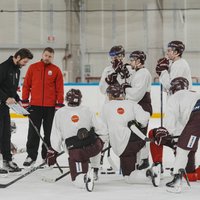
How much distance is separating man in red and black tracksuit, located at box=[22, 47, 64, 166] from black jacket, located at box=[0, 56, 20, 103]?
34cm

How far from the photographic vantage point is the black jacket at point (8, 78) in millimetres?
4309

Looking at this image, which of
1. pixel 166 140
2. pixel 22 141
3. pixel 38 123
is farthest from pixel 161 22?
pixel 166 140

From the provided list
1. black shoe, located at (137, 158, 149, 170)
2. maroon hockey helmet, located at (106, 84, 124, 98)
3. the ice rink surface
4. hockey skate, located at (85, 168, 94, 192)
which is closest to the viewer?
the ice rink surface

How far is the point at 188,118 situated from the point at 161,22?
9.42 metres

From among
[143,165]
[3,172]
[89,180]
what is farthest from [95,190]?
[3,172]

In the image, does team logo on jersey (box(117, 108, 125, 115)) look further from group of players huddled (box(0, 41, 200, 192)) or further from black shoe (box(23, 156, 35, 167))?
black shoe (box(23, 156, 35, 167))

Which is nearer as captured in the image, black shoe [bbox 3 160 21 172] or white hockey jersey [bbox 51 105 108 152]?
white hockey jersey [bbox 51 105 108 152]

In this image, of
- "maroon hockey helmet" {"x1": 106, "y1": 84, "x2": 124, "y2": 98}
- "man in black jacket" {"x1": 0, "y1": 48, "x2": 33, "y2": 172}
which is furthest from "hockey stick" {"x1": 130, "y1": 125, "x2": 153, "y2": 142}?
"man in black jacket" {"x1": 0, "y1": 48, "x2": 33, "y2": 172}

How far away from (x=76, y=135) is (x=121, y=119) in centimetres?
38

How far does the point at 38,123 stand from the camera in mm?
4805

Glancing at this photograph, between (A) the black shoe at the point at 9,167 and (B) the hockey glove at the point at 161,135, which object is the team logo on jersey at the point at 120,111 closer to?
(B) the hockey glove at the point at 161,135

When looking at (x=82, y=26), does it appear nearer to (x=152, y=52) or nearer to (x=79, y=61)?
(x=79, y=61)

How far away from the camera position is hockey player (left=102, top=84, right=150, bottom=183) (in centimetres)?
382

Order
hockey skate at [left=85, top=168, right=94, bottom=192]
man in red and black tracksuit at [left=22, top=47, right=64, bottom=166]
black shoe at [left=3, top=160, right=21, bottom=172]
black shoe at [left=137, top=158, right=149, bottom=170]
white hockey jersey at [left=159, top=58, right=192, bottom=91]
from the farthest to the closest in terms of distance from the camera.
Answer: man in red and black tracksuit at [left=22, top=47, right=64, bottom=166] → black shoe at [left=3, top=160, right=21, bottom=172] → white hockey jersey at [left=159, top=58, right=192, bottom=91] → black shoe at [left=137, top=158, right=149, bottom=170] → hockey skate at [left=85, top=168, right=94, bottom=192]
